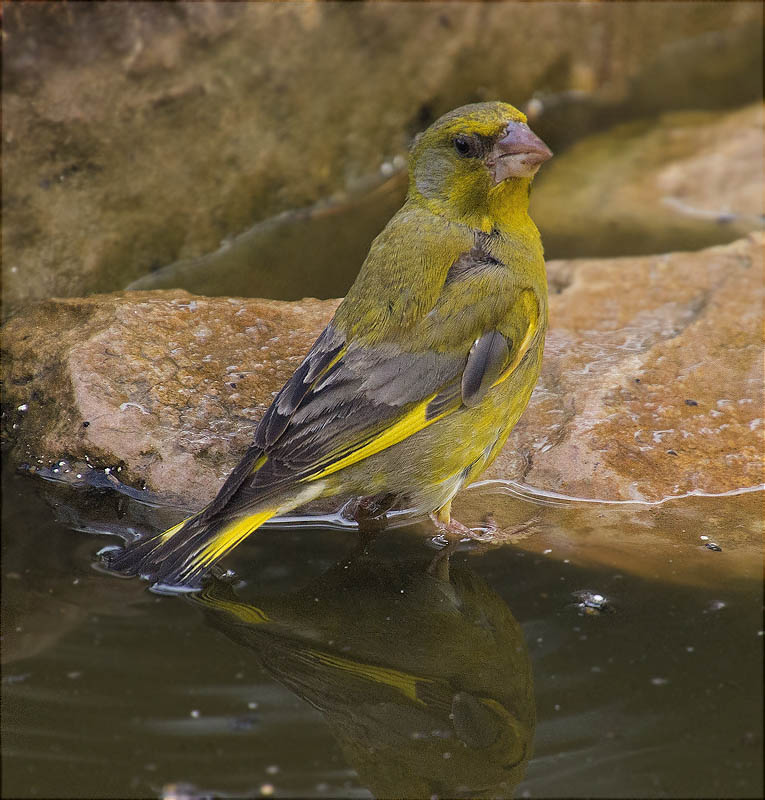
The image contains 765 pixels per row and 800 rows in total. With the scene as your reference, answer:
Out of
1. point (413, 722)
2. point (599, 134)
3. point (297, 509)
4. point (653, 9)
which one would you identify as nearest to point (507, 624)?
point (413, 722)

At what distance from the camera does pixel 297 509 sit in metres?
3.23

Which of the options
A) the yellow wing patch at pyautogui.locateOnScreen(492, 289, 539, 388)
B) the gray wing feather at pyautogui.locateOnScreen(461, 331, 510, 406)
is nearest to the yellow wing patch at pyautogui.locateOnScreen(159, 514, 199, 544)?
the gray wing feather at pyautogui.locateOnScreen(461, 331, 510, 406)

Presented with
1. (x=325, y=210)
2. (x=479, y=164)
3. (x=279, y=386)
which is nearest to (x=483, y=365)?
(x=479, y=164)

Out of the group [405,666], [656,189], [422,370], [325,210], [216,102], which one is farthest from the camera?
[656,189]

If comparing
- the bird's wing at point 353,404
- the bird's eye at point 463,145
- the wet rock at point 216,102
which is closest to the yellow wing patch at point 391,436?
the bird's wing at point 353,404

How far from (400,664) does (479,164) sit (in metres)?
1.45

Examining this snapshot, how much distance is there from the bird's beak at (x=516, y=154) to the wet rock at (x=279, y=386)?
75cm

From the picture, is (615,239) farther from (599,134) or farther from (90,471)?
(90,471)

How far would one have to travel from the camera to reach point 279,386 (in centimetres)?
348

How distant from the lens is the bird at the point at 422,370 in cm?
286

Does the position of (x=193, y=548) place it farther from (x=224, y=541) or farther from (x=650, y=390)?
A: (x=650, y=390)

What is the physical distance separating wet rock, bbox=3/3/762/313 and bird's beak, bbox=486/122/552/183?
1.29 m

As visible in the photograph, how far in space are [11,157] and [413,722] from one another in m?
3.05

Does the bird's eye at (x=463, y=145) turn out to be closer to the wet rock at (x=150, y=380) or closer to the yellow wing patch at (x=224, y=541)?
the wet rock at (x=150, y=380)
